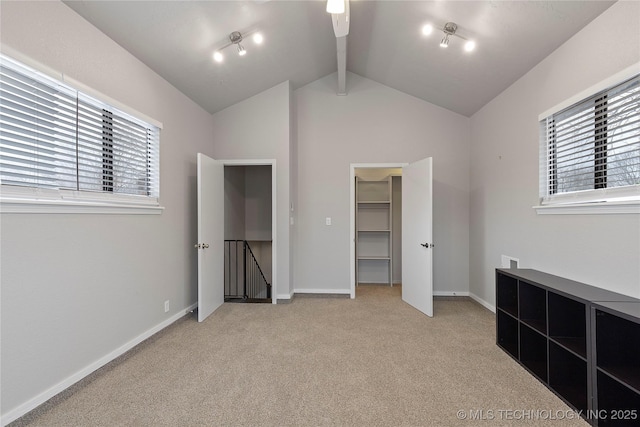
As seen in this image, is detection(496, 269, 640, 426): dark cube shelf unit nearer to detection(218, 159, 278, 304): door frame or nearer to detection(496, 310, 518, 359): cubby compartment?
detection(496, 310, 518, 359): cubby compartment

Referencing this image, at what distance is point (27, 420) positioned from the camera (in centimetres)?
169

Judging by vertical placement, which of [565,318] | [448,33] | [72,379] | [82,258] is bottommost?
[72,379]

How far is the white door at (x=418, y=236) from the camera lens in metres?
3.46

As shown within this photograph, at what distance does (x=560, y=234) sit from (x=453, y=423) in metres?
1.81

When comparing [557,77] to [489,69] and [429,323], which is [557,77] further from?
[429,323]

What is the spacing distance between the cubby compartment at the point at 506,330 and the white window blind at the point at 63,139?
3706 mm

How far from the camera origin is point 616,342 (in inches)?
64.8

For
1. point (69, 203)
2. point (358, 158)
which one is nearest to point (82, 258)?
point (69, 203)

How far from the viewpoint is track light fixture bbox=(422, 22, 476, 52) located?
262cm

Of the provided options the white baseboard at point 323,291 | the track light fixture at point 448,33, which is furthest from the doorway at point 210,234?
the track light fixture at point 448,33

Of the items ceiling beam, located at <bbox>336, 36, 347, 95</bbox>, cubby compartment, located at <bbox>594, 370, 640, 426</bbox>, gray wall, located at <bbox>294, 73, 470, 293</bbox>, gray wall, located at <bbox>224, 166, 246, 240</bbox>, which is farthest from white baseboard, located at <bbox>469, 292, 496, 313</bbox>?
gray wall, located at <bbox>224, 166, 246, 240</bbox>

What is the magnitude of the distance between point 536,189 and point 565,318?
1240mm

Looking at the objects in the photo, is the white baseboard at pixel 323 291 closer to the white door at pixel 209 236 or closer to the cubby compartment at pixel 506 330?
the white door at pixel 209 236

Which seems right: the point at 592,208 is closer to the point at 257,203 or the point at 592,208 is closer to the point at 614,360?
the point at 614,360
